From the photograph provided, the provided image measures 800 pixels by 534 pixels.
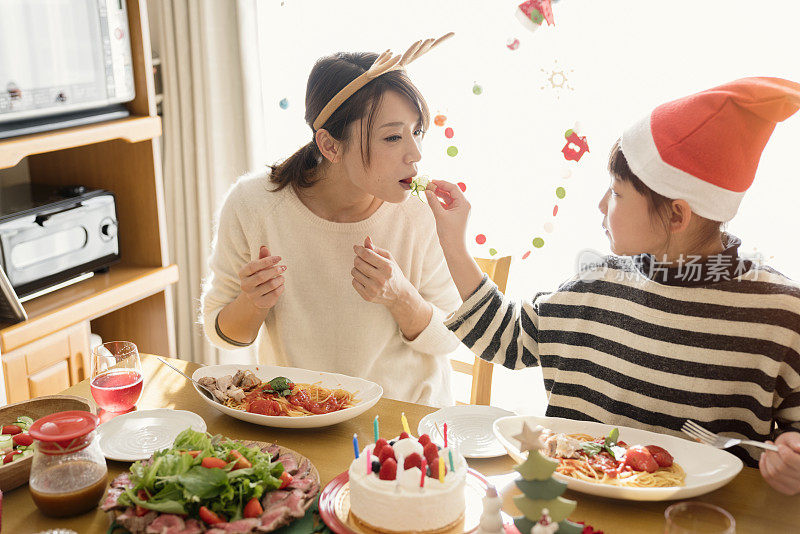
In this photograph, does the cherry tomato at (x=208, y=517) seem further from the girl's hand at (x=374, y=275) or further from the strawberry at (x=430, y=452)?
the girl's hand at (x=374, y=275)

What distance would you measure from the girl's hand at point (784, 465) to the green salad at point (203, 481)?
2.57 ft

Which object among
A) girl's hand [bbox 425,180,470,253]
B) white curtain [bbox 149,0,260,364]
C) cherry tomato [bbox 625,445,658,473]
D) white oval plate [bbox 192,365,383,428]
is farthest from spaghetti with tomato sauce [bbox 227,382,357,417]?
white curtain [bbox 149,0,260,364]

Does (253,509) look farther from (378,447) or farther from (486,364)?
(486,364)

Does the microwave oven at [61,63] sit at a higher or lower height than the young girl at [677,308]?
higher

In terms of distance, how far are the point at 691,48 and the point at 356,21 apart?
47.9 inches

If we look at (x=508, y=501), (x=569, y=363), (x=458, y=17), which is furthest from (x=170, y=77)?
(x=508, y=501)

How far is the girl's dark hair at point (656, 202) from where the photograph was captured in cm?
144

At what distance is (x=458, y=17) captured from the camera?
260 centimetres

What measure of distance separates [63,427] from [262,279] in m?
0.67

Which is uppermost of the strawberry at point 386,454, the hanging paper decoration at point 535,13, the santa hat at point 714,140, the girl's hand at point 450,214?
the hanging paper decoration at point 535,13

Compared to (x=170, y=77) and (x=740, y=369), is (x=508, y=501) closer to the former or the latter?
(x=740, y=369)

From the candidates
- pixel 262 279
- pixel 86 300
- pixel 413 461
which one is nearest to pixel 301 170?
pixel 262 279

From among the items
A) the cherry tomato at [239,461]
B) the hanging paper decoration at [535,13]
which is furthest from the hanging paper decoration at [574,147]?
the cherry tomato at [239,461]

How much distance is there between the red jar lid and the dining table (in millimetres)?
143
